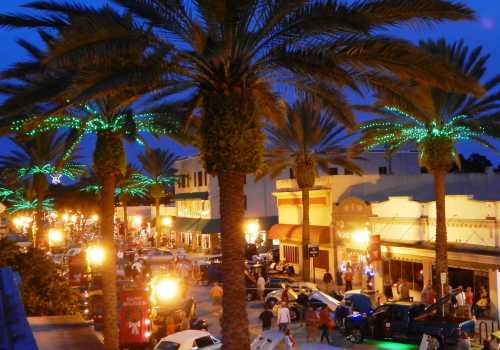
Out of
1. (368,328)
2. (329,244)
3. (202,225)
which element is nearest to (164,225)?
(202,225)

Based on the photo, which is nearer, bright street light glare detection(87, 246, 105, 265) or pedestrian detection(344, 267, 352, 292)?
pedestrian detection(344, 267, 352, 292)

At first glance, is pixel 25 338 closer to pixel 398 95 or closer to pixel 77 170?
pixel 398 95

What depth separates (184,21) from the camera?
37.7 feet

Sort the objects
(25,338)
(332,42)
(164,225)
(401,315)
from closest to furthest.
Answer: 1. (25,338)
2. (332,42)
3. (401,315)
4. (164,225)

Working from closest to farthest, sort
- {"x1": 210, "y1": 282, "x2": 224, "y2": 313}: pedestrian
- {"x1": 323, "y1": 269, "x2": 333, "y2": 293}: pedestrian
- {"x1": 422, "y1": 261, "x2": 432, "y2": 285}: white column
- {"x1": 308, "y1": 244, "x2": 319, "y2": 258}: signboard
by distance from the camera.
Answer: {"x1": 210, "y1": 282, "x2": 224, "y2": 313}: pedestrian, {"x1": 422, "y1": 261, "x2": 432, "y2": 285}: white column, {"x1": 308, "y1": 244, "x2": 319, "y2": 258}: signboard, {"x1": 323, "y1": 269, "x2": 333, "y2": 293}: pedestrian

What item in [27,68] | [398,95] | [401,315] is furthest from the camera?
[401,315]

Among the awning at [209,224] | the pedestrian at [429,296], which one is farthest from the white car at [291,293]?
the awning at [209,224]

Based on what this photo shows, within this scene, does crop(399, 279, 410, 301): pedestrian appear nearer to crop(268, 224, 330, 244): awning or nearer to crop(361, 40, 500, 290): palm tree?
crop(361, 40, 500, 290): palm tree

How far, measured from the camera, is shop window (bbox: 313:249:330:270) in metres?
36.8

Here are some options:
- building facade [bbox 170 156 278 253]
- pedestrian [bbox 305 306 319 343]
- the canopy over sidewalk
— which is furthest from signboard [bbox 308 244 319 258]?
building facade [bbox 170 156 278 253]

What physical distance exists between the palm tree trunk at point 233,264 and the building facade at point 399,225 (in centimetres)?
1367

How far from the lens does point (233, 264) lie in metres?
11.4

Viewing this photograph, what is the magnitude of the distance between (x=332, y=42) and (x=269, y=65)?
1347 millimetres

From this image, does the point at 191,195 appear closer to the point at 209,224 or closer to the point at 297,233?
the point at 209,224
